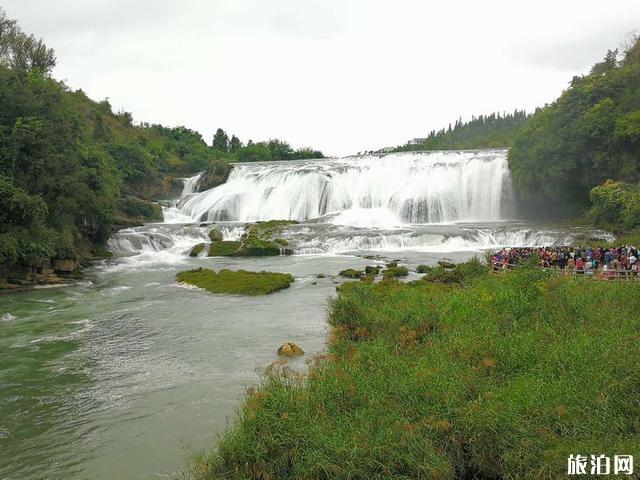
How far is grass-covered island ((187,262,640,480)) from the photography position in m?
5.15

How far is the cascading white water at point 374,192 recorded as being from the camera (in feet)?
123

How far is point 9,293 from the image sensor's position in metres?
17.9

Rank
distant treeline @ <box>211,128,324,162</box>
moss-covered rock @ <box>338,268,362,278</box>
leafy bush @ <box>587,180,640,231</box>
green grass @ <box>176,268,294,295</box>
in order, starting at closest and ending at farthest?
green grass @ <box>176,268,294,295</box>, moss-covered rock @ <box>338,268,362,278</box>, leafy bush @ <box>587,180,640,231</box>, distant treeline @ <box>211,128,324,162</box>

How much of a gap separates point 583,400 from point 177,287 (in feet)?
50.4

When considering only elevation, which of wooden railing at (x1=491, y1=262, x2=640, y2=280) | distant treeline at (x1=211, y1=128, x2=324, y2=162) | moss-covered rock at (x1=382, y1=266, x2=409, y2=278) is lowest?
moss-covered rock at (x1=382, y1=266, x2=409, y2=278)

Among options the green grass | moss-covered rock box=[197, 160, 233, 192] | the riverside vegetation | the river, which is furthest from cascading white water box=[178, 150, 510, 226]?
the green grass

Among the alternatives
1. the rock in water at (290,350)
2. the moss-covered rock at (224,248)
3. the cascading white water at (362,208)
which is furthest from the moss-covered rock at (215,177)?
the rock in water at (290,350)

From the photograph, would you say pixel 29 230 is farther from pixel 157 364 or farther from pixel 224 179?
pixel 224 179

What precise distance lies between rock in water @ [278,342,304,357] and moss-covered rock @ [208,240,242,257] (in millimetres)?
17444

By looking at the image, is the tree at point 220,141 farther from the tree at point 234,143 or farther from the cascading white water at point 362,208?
the cascading white water at point 362,208

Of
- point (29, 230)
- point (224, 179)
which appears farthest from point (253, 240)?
point (224, 179)

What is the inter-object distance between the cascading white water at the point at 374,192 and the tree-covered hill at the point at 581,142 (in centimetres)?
318

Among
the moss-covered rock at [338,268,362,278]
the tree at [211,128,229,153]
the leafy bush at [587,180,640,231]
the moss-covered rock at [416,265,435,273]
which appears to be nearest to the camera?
the moss-covered rock at [338,268,362,278]

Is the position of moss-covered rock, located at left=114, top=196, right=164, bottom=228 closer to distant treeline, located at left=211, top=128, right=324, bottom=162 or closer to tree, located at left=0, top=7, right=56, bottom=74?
tree, located at left=0, top=7, right=56, bottom=74
